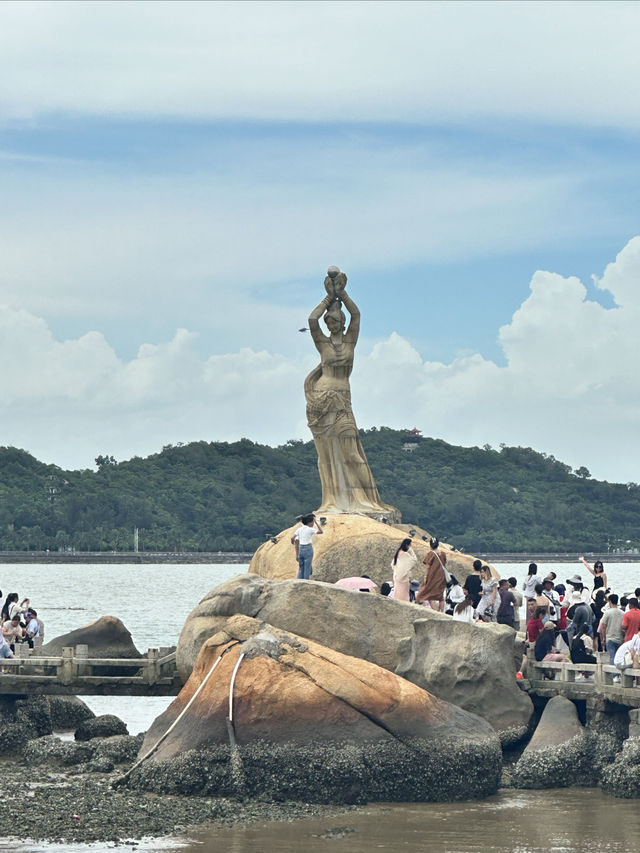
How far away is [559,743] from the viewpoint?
23.1m

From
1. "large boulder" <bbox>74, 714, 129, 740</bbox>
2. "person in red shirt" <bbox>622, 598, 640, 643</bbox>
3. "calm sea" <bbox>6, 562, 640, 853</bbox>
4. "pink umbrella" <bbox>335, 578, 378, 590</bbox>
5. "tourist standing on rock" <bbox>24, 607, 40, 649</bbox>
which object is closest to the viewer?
"calm sea" <bbox>6, 562, 640, 853</bbox>

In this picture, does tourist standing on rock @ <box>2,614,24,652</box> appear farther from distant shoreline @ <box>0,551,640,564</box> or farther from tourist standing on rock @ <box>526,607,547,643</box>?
distant shoreline @ <box>0,551,640,564</box>

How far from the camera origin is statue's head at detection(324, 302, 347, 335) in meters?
36.5

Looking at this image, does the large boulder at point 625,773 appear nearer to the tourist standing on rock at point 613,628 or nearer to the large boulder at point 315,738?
the large boulder at point 315,738

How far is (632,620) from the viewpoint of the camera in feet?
75.3

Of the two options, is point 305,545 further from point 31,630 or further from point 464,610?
point 31,630

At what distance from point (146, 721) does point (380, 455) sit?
10315 cm

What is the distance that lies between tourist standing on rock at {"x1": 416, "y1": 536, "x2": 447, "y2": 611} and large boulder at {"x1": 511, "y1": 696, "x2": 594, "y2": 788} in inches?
151

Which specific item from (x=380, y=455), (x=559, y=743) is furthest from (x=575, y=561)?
(x=559, y=743)

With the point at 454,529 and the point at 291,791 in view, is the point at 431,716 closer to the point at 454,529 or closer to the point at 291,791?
the point at 291,791

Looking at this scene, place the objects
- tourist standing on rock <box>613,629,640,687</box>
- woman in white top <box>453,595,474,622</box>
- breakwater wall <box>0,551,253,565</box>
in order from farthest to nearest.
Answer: breakwater wall <box>0,551,253,565</box> → woman in white top <box>453,595,474,622</box> → tourist standing on rock <box>613,629,640,687</box>

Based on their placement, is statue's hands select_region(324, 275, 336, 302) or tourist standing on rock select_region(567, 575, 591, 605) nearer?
tourist standing on rock select_region(567, 575, 591, 605)

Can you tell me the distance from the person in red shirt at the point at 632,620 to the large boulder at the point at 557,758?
1642 millimetres

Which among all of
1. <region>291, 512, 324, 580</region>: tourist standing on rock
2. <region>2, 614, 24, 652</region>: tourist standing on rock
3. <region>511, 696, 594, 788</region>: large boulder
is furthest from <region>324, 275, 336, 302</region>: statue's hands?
<region>511, 696, 594, 788</region>: large boulder
